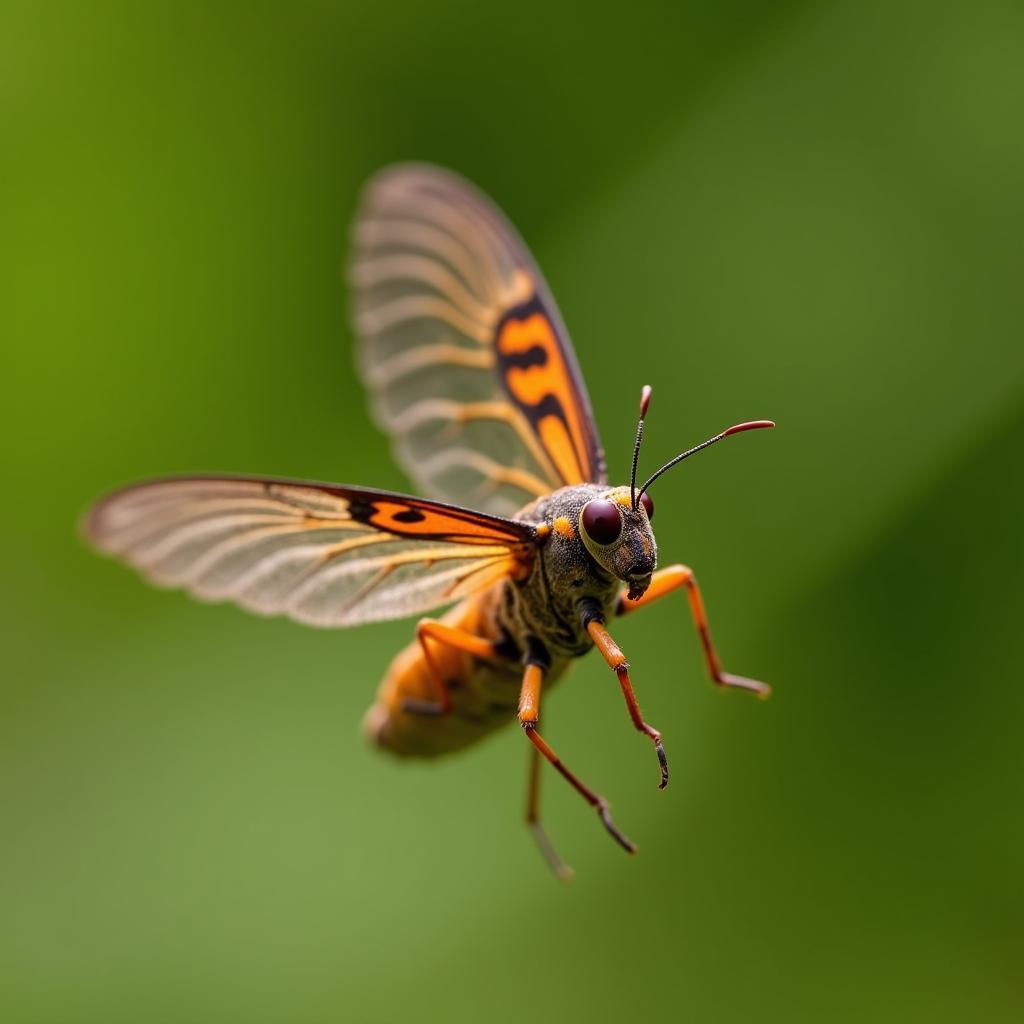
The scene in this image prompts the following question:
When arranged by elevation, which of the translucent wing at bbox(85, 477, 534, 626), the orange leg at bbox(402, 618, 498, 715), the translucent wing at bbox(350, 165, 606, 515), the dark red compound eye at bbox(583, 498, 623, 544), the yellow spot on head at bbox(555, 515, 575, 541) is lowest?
the orange leg at bbox(402, 618, 498, 715)

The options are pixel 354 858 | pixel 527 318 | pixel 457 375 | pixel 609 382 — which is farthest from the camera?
pixel 609 382

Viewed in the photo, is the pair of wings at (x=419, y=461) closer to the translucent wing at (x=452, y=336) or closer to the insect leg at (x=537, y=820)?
the translucent wing at (x=452, y=336)

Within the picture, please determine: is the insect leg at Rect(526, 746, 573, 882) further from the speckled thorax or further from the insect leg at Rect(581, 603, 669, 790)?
the insect leg at Rect(581, 603, 669, 790)

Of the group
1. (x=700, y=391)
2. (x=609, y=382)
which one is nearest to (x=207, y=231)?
(x=609, y=382)

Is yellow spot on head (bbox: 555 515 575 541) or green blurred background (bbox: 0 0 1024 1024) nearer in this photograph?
yellow spot on head (bbox: 555 515 575 541)

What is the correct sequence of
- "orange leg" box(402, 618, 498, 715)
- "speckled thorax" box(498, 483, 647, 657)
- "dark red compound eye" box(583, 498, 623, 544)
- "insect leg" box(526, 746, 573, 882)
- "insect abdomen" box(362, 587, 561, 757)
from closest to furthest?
1. "dark red compound eye" box(583, 498, 623, 544)
2. "speckled thorax" box(498, 483, 647, 657)
3. "orange leg" box(402, 618, 498, 715)
4. "insect abdomen" box(362, 587, 561, 757)
5. "insect leg" box(526, 746, 573, 882)

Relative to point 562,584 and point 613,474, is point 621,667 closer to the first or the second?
point 562,584

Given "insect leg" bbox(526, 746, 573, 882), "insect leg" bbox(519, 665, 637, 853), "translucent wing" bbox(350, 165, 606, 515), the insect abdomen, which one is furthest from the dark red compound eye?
"insect leg" bbox(526, 746, 573, 882)

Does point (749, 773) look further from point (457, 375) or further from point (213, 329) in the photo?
point (213, 329)
